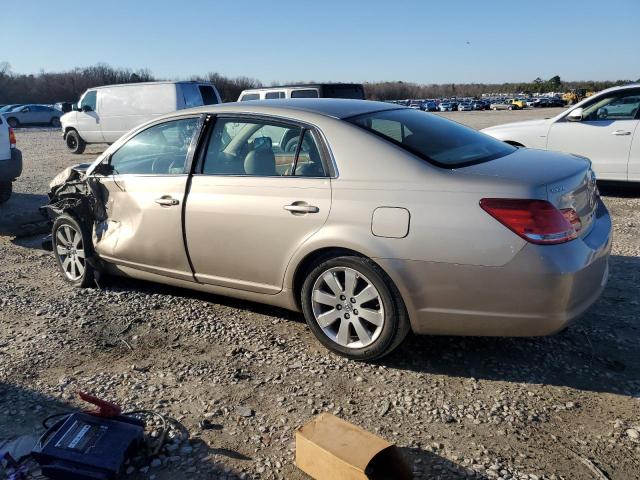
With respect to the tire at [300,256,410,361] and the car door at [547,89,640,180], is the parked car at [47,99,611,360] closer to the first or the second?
the tire at [300,256,410,361]

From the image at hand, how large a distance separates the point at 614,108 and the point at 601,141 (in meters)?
0.54

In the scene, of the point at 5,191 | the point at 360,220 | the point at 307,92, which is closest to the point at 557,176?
the point at 360,220

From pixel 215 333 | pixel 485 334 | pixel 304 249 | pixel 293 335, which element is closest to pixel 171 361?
pixel 215 333

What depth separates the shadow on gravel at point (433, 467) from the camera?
2490 mm

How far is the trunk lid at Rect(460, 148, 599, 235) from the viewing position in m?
3.04

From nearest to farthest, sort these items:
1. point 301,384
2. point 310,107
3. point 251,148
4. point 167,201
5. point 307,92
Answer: point 301,384
point 310,107
point 251,148
point 167,201
point 307,92

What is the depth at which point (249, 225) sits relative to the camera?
3.77 metres

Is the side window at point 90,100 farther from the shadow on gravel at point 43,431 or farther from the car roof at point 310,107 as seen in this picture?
the shadow on gravel at point 43,431

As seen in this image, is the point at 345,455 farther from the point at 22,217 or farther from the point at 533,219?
the point at 22,217

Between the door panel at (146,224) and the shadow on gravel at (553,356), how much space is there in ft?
5.98

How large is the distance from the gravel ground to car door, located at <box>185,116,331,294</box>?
1.68ft

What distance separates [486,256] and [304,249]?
44.7 inches

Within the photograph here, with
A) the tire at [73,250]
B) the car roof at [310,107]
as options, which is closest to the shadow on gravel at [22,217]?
the tire at [73,250]

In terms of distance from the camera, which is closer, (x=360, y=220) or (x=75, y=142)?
(x=360, y=220)
